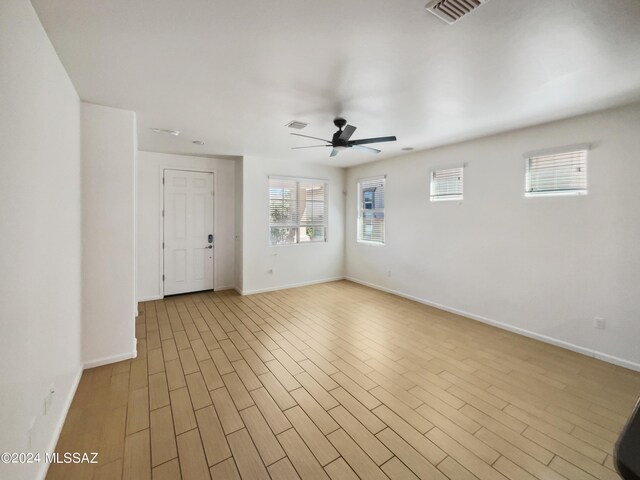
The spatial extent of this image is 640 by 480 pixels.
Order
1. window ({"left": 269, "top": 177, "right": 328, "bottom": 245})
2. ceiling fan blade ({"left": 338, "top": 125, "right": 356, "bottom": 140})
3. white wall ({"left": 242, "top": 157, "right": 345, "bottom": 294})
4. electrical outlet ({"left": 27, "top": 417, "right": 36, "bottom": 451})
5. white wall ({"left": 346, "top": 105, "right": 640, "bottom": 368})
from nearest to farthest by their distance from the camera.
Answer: electrical outlet ({"left": 27, "top": 417, "right": 36, "bottom": 451}) → white wall ({"left": 346, "top": 105, "right": 640, "bottom": 368}) → ceiling fan blade ({"left": 338, "top": 125, "right": 356, "bottom": 140}) → white wall ({"left": 242, "top": 157, "right": 345, "bottom": 294}) → window ({"left": 269, "top": 177, "right": 328, "bottom": 245})

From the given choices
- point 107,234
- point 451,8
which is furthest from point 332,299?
point 451,8

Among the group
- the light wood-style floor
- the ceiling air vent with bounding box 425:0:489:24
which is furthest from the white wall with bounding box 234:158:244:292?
the ceiling air vent with bounding box 425:0:489:24

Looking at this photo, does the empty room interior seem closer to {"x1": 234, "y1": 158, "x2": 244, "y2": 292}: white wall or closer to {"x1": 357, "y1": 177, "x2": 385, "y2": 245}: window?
{"x1": 234, "y1": 158, "x2": 244, "y2": 292}: white wall

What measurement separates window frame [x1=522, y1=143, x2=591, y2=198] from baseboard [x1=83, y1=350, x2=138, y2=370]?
4973mm

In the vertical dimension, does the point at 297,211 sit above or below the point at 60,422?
above

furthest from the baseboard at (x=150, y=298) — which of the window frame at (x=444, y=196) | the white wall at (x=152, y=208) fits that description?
the window frame at (x=444, y=196)

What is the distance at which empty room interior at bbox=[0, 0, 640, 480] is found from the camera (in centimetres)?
153

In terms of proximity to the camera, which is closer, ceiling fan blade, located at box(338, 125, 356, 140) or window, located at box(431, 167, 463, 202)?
ceiling fan blade, located at box(338, 125, 356, 140)

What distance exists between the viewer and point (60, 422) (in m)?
1.91

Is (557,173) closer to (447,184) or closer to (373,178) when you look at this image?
(447,184)

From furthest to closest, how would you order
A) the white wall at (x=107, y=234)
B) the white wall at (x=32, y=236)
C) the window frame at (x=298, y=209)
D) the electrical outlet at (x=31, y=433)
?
the window frame at (x=298, y=209), the white wall at (x=107, y=234), the electrical outlet at (x=31, y=433), the white wall at (x=32, y=236)

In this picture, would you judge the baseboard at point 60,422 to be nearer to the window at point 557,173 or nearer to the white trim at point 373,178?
the window at point 557,173

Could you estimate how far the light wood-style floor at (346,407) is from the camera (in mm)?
1646

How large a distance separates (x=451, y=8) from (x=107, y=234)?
3.37 metres
